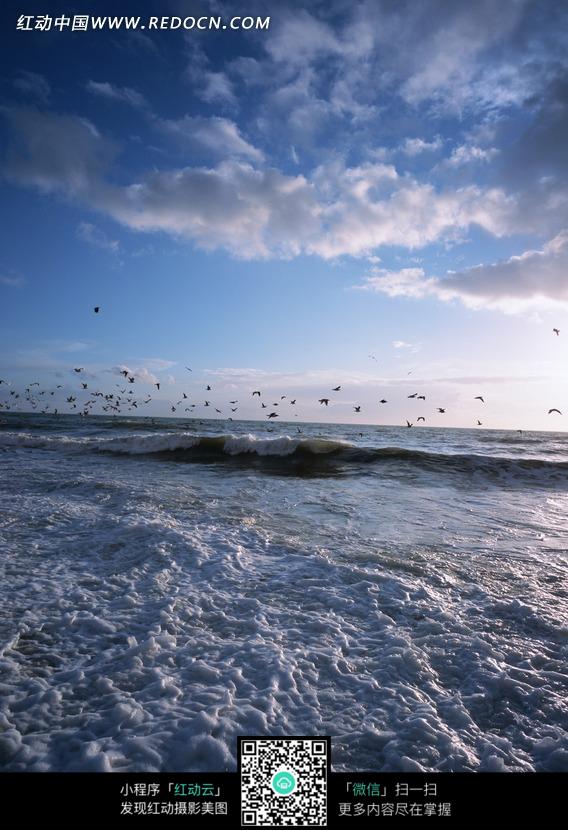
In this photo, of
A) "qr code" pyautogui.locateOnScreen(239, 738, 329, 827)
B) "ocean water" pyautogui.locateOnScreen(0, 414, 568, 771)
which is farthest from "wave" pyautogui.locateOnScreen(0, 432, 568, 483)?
"qr code" pyautogui.locateOnScreen(239, 738, 329, 827)

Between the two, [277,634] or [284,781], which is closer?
[284,781]

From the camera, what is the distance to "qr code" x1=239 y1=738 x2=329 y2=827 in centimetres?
283

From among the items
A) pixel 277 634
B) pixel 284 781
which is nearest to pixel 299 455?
pixel 277 634

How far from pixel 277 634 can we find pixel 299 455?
1861 cm

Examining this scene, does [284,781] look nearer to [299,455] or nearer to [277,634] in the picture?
[277,634]

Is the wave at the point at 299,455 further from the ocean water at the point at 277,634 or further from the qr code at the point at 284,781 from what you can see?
the qr code at the point at 284,781

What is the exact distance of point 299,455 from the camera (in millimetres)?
23328

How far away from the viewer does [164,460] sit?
71.8 feet

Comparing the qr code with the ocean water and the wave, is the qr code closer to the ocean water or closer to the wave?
the ocean water

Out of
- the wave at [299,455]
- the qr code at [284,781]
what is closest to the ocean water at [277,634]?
the qr code at [284,781]

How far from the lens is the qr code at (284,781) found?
112 inches

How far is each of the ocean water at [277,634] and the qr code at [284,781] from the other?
0.13 meters

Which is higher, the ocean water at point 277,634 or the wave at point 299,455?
the wave at point 299,455

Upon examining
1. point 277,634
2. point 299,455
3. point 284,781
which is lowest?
point 284,781
